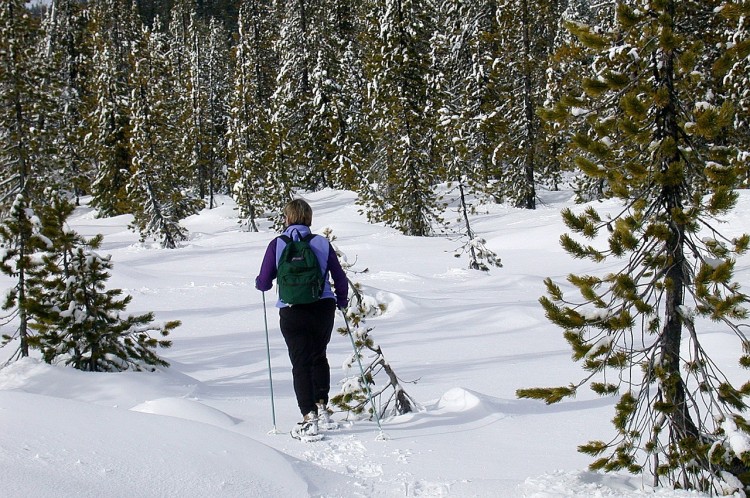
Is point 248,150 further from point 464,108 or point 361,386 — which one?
point 361,386

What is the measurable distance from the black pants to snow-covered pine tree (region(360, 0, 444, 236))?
53.5 feet

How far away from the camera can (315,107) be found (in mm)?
33000

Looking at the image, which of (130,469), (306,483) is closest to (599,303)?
(306,483)

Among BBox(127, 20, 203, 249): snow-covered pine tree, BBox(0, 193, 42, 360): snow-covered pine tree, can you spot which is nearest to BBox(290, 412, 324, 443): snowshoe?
BBox(0, 193, 42, 360): snow-covered pine tree

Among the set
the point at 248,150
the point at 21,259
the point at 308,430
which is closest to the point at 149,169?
the point at 248,150

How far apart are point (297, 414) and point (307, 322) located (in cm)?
139

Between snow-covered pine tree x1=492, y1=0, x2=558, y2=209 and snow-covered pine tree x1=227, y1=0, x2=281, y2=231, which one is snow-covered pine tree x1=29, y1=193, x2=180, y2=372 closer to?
snow-covered pine tree x1=492, y1=0, x2=558, y2=209

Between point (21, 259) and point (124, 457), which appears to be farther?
point (21, 259)

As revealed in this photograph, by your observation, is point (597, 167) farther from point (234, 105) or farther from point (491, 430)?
point (234, 105)

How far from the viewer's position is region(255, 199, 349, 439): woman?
4.98 m

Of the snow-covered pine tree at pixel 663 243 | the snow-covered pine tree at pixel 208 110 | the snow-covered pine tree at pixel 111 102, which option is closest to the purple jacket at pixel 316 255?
the snow-covered pine tree at pixel 663 243

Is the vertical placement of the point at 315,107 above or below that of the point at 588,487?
above

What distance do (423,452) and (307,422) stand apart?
0.99 metres

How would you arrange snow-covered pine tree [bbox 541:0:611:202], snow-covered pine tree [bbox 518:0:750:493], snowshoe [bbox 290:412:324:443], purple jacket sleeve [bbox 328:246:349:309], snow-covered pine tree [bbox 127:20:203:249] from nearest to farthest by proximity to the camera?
snow-covered pine tree [bbox 518:0:750:493] < snowshoe [bbox 290:412:324:443] < purple jacket sleeve [bbox 328:246:349:309] < snow-covered pine tree [bbox 541:0:611:202] < snow-covered pine tree [bbox 127:20:203:249]
